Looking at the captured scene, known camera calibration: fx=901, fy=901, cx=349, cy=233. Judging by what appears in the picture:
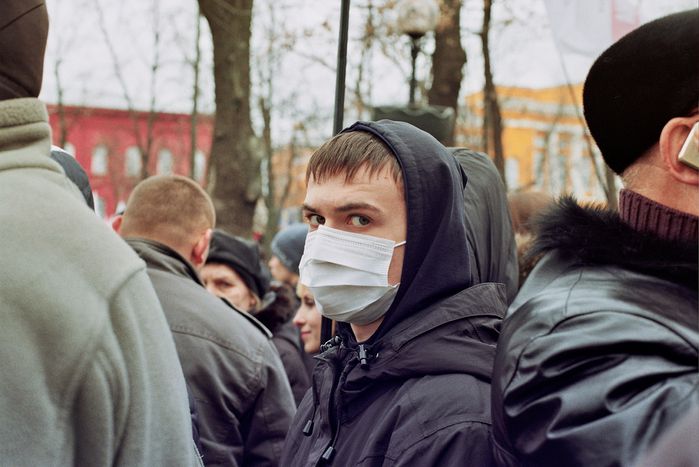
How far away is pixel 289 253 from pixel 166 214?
2.69 metres

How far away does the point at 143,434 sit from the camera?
1.78 metres

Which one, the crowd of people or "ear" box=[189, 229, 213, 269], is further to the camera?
"ear" box=[189, 229, 213, 269]

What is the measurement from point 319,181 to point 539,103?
39.2 meters

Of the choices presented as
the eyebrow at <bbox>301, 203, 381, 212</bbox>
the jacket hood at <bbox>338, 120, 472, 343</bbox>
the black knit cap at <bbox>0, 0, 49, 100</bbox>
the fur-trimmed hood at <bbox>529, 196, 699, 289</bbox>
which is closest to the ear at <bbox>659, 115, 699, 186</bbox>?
the fur-trimmed hood at <bbox>529, 196, 699, 289</bbox>

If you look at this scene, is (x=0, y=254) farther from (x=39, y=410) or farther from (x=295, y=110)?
(x=295, y=110)

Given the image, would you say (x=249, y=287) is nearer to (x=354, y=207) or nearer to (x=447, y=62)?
(x=354, y=207)

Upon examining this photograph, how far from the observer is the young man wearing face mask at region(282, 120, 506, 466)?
2.11 m

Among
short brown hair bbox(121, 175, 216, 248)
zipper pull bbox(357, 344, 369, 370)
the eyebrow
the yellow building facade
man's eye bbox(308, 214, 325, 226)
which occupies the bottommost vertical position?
the yellow building facade

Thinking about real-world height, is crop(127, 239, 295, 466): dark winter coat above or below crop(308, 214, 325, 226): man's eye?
below

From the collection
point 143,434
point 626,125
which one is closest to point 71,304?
point 143,434

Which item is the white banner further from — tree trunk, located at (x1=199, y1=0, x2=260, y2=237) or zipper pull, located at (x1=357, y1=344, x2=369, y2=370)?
tree trunk, located at (x1=199, y1=0, x2=260, y2=237)

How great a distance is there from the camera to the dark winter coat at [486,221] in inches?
110

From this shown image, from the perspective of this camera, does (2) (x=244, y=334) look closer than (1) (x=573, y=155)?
Yes

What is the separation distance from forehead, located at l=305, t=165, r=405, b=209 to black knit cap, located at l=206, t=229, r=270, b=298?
312 centimetres
